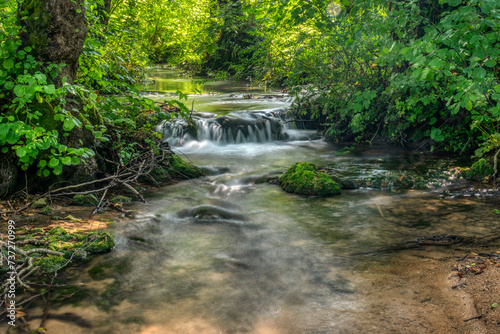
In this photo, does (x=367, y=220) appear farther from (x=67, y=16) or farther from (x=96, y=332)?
(x=67, y=16)

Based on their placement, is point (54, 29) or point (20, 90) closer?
point (20, 90)

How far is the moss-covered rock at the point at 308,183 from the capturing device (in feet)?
23.5

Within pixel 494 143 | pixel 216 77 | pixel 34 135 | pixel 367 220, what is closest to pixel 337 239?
pixel 367 220

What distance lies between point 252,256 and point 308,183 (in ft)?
9.59

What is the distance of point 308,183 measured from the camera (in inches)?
286

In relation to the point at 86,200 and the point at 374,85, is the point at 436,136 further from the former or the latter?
the point at 86,200

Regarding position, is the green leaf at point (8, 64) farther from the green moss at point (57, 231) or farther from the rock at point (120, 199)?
the rock at point (120, 199)

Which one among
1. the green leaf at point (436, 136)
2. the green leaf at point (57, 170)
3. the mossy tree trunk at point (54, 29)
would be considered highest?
the mossy tree trunk at point (54, 29)

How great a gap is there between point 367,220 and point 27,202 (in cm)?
477

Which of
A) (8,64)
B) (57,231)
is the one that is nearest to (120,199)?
(57,231)

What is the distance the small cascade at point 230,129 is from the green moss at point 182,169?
10.2 ft

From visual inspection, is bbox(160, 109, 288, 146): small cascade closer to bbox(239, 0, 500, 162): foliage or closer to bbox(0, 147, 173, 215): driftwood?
bbox(239, 0, 500, 162): foliage

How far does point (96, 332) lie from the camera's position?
10.1 feet

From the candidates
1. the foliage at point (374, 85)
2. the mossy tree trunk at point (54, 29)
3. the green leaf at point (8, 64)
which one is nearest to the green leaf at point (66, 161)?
the green leaf at point (8, 64)
